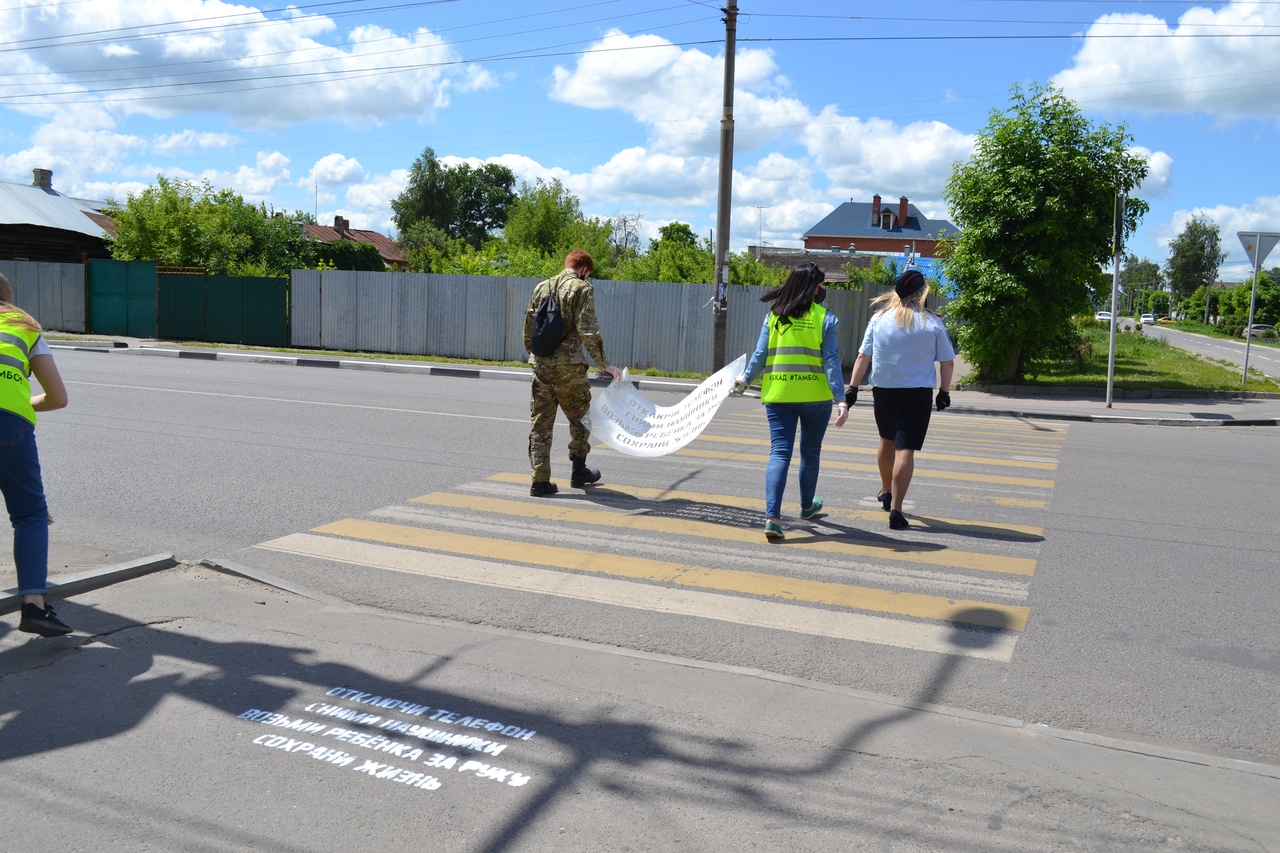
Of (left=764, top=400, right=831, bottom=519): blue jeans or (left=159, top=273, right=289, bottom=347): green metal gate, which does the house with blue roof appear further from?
(left=764, top=400, right=831, bottom=519): blue jeans

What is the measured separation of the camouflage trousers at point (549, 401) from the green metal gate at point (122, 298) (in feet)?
83.8

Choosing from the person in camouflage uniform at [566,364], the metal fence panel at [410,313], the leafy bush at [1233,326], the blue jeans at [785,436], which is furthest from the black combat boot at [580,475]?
the leafy bush at [1233,326]

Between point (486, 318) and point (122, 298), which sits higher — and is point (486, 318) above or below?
below

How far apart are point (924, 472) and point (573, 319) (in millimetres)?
3972

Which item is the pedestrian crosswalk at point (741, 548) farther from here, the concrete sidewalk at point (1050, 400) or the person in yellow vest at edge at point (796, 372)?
the concrete sidewalk at point (1050, 400)

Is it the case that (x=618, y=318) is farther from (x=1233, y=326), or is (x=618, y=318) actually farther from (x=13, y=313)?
(x=1233, y=326)

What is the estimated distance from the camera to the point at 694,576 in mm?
5984

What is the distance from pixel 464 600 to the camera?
5.51 meters

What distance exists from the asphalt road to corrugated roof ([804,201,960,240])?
326 ft

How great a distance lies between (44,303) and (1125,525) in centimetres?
3346

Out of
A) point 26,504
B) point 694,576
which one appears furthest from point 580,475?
point 26,504

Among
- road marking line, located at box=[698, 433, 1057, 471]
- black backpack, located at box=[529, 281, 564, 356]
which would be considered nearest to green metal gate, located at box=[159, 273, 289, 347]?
road marking line, located at box=[698, 433, 1057, 471]

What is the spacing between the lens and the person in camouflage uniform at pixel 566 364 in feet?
25.6

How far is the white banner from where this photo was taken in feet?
26.1
